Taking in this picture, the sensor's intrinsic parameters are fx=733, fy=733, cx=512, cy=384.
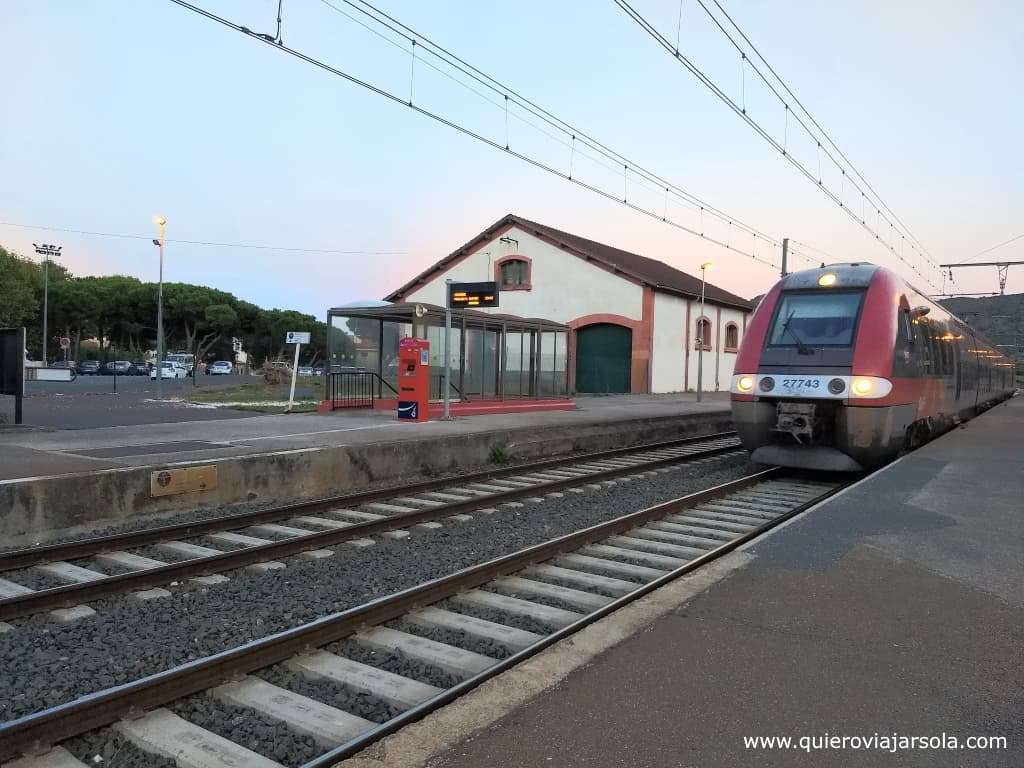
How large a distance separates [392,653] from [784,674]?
2.09 meters

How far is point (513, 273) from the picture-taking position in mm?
33094

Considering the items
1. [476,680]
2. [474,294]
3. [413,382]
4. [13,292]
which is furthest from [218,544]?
[13,292]

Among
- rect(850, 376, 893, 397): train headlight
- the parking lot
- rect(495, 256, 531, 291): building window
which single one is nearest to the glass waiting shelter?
the parking lot

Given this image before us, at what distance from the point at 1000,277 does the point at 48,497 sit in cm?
3668

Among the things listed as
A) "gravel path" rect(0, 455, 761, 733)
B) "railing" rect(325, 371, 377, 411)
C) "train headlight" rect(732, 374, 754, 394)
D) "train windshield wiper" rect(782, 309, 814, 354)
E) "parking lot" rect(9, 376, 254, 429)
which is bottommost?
"gravel path" rect(0, 455, 761, 733)

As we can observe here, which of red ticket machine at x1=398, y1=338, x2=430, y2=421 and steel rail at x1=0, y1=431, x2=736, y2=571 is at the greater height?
red ticket machine at x1=398, y1=338, x2=430, y2=421

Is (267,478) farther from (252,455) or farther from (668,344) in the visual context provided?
(668,344)

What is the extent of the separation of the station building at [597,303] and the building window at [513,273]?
4 centimetres

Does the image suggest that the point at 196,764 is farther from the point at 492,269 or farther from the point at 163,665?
the point at 492,269

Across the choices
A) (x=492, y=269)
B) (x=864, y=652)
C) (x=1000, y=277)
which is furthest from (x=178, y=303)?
(x=864, y=652)

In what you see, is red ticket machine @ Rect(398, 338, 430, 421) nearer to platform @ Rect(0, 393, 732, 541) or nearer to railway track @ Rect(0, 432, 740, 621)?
platform @ Rect(0, 393, 732, 541)

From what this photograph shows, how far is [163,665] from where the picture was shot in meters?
3.97

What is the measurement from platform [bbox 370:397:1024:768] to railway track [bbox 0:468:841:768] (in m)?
0.31

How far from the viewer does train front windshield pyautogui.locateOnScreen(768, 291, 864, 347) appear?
1006 cm
